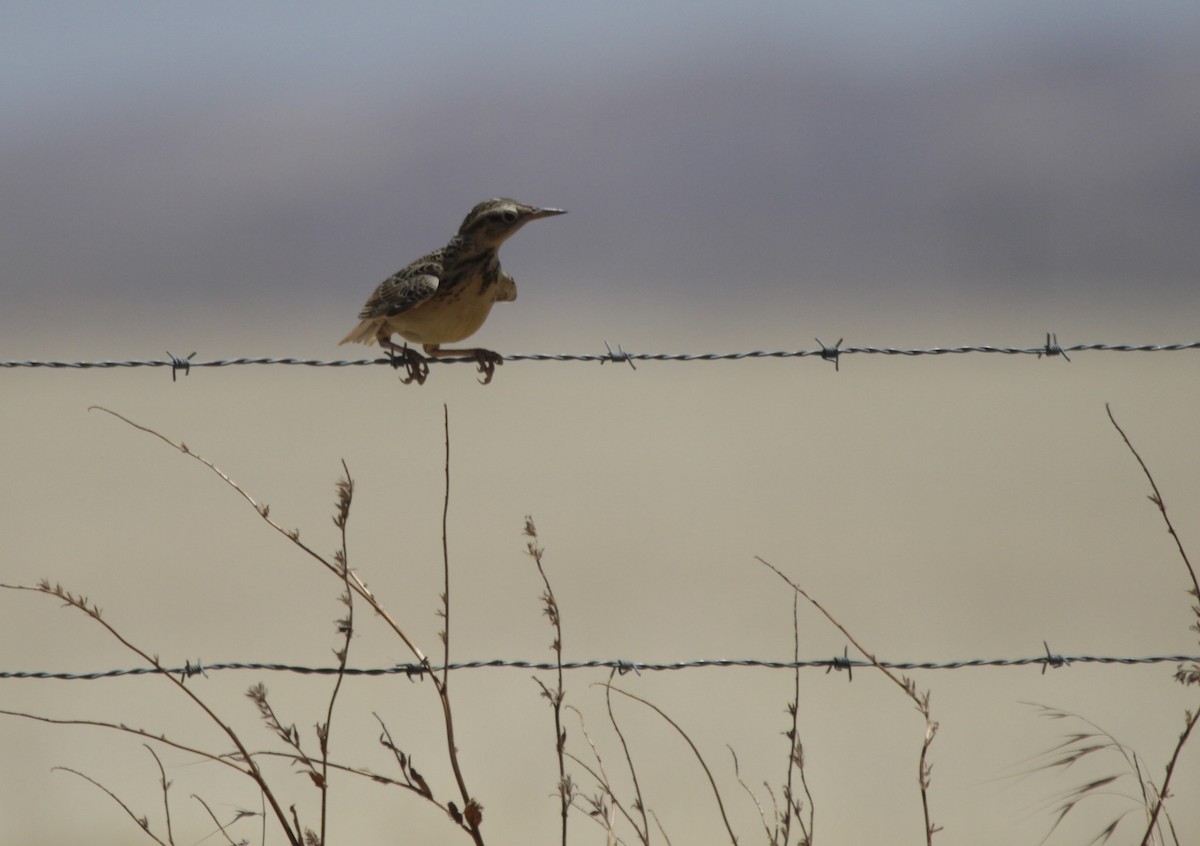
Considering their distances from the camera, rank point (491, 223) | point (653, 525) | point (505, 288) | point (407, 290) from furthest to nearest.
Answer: point (653, 525)
point (505, 288)
point (491, 223)
point (407, 290)

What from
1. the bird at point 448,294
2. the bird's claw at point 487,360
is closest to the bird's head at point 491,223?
the bird at point 448,294

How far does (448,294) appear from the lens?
6.36 meters

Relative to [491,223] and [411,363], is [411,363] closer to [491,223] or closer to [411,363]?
[411,363]

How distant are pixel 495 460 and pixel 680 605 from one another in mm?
9408

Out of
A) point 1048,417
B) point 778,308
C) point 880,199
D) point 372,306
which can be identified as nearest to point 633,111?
point 880,199

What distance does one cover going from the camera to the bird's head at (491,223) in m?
6.51

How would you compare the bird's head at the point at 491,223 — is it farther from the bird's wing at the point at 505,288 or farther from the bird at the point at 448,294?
the bird's wing at the point at 505,288

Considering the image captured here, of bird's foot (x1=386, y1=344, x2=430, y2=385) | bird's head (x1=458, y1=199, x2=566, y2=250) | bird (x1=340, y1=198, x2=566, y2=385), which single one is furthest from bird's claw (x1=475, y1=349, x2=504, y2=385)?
bird's head (x1=458, y1=199, x2=566, y2=250)

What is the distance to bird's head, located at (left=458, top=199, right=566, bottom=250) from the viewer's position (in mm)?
6512

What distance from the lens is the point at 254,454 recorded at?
87.8ft

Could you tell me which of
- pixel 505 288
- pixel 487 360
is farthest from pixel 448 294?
pixel 505 288

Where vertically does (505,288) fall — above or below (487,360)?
above

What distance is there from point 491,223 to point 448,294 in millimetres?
421

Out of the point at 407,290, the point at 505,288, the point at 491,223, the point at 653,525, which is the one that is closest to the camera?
the point at 407,290
